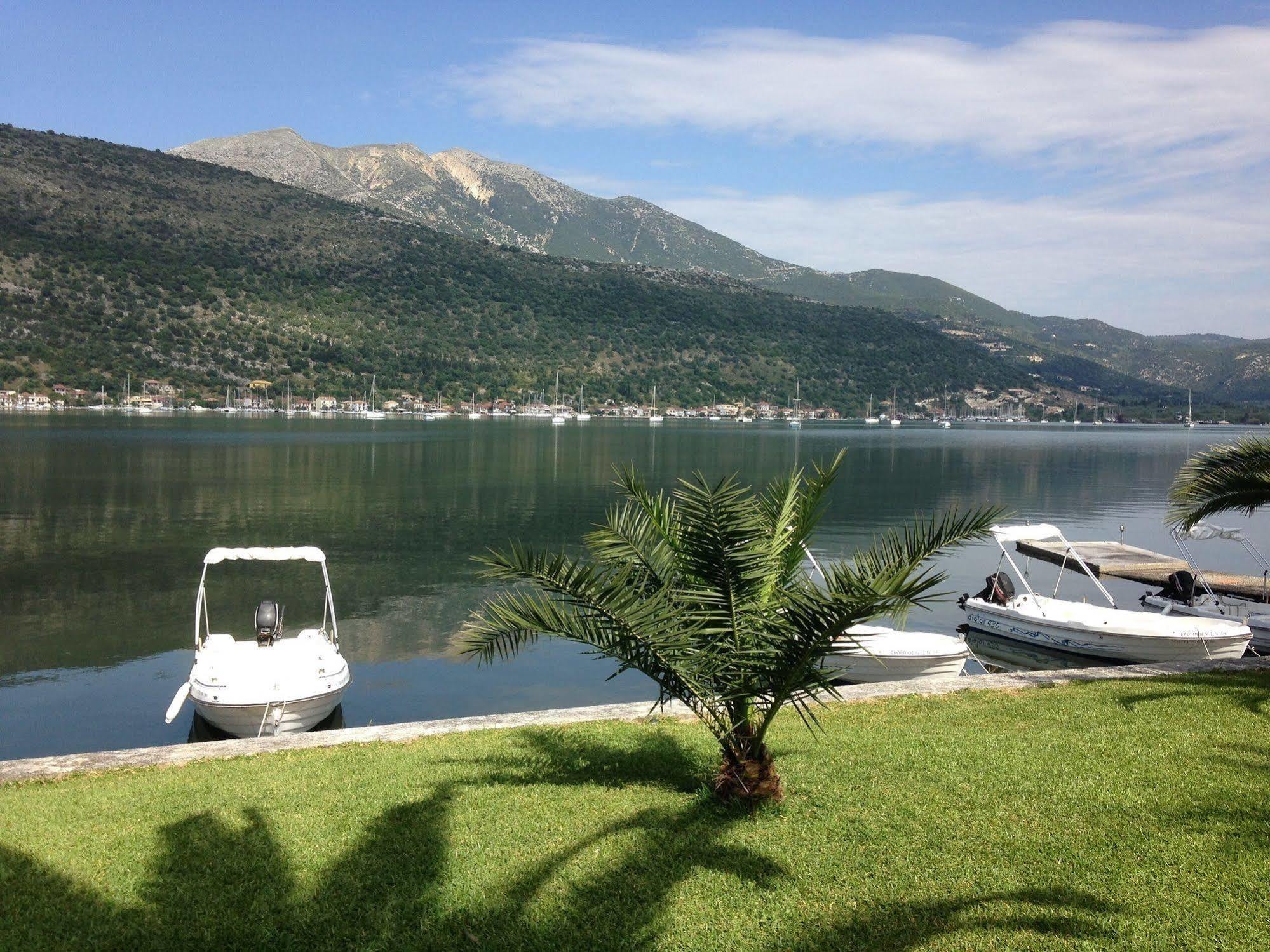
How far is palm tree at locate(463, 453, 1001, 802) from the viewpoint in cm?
582

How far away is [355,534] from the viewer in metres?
26.6

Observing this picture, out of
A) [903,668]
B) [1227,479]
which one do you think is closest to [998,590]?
[903,668]

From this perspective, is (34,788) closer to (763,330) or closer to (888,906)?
(888,906)

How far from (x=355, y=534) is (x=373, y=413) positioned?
94211mm

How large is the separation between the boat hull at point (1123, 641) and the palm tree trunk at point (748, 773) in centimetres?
1004

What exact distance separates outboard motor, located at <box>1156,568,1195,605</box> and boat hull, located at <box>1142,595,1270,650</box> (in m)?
0.14

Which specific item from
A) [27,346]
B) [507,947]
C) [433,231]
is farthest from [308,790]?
[433,231]

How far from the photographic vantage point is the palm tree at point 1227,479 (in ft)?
33.5

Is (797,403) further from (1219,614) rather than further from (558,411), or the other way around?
(1219,614)

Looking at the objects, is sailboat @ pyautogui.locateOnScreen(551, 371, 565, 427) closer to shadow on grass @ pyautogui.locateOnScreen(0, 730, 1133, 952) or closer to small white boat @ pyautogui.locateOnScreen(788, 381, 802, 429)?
small white boat @ pyautogui.locateOnScreen(788, 381, 802, 429)

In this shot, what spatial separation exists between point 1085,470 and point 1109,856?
59259mm

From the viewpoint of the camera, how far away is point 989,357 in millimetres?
199750

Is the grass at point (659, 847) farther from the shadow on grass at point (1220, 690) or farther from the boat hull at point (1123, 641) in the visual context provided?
the boat hull at point (1123, 641)

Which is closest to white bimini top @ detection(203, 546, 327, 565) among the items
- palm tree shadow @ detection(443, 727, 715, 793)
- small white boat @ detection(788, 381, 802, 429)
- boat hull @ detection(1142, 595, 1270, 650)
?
palm tree shadow @ detection(443, 727, 715, 793)
